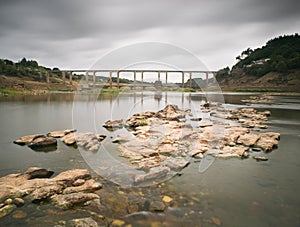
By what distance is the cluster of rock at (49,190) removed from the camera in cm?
437

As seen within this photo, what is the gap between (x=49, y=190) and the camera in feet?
15.6

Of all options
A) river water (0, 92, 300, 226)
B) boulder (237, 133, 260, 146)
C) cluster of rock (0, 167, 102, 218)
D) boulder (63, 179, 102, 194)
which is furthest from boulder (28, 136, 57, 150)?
boulder (237, 133, 260, 146)

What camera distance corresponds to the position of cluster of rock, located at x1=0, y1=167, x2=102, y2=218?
437cm

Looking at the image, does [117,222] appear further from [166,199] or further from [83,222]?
[166,199]

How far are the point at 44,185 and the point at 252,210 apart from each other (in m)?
4.75

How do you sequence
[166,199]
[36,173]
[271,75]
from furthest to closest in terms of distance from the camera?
[271,75], [36,173], [166,199]

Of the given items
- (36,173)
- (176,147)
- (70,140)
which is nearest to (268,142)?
(176,147)

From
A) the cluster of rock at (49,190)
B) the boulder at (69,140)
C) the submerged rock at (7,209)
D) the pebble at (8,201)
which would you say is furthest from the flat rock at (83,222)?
the boulder at (69,140)

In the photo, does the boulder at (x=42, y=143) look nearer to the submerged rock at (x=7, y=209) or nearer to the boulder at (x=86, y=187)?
the boulder at (x=86, y=187)

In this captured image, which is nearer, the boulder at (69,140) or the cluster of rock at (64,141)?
the cluster of rock at (64,141)

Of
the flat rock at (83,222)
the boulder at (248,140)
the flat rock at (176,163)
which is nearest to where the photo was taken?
the flat rock at (83,222)

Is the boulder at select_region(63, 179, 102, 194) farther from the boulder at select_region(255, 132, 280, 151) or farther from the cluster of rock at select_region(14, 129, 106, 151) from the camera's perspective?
the boulder at select_region(255, 132, 280, 151)

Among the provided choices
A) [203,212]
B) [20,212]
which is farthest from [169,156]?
[20,212]

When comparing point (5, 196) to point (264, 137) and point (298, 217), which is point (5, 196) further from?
point (264, 137)
